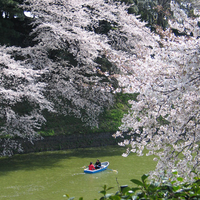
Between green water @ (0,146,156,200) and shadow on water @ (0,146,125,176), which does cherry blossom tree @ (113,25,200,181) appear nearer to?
green water @ (0,146,156,200)

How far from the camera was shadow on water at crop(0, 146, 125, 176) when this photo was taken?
1086 centimetres

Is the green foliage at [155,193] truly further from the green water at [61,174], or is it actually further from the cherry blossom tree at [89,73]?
the green water at [61,174]

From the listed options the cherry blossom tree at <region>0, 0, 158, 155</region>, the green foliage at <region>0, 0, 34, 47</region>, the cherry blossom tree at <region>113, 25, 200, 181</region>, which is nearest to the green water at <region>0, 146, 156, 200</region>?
the cherry blossom tree at <region>0, 0, 158, 155</region>

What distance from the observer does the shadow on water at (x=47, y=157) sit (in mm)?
10859

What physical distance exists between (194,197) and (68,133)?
1248cm

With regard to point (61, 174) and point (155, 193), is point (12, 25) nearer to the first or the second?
point (61, 174)

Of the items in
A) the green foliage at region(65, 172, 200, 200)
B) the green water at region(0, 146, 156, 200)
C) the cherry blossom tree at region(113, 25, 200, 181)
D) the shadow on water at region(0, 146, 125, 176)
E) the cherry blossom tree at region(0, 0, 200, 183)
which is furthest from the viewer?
the shadow on water at region(0, 146, 125, 176)

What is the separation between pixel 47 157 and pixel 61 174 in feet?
8.42

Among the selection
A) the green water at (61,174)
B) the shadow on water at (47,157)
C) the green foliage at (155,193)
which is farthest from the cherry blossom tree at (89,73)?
the green foliage at (155,193)

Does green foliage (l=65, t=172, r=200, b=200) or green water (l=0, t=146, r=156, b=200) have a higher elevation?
green foliage (l=65, t=172, r=200, b=200)

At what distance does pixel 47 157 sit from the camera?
12.3 meters

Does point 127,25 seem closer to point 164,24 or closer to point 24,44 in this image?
point 24,44

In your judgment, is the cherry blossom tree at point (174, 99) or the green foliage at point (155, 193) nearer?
the green foliage at point (155, 193)

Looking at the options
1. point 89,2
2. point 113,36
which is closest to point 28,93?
point 89,2
